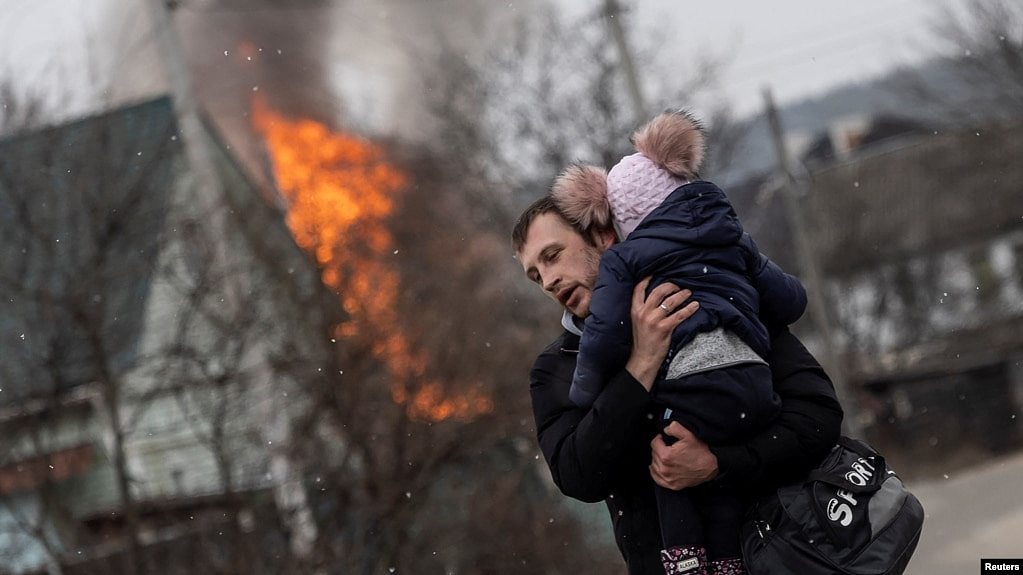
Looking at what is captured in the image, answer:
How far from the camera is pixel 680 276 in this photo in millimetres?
2701

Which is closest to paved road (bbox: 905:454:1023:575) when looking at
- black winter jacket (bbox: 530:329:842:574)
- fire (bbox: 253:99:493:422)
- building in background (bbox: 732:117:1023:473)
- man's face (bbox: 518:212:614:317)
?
fire (bbox: 253:99:493:422)

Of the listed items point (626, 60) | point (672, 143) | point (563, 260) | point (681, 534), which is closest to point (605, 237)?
point (563, 260)

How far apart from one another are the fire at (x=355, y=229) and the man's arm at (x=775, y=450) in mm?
7642

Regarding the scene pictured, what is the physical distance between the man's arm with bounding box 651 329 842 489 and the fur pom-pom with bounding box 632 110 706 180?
0.56 metres

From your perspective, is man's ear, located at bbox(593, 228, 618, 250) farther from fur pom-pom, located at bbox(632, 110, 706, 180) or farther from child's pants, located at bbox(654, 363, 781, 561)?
child's pants, located at bbox(654, 363, 781, 561)

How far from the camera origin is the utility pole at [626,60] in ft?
47.7

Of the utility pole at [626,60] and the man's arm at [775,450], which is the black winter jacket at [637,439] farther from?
the utility pole at [626,60]

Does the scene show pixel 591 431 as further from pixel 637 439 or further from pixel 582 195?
pixel 582 195

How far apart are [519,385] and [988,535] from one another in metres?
4.87

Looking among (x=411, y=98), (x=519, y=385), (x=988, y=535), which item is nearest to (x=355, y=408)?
(x=519, y=385)

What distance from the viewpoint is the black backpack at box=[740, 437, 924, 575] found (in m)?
2.56

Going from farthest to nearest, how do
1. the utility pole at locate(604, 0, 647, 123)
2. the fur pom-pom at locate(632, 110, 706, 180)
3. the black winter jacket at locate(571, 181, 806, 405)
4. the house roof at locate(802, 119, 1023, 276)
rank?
the house roof at locate(802, 119, 1023, 276), the utility pole at locate(604, 0, 647, 123), the fur pom-pom at locate(632, 110, 706, 180), the black winter jacket at locate(571, 181, 806, 405)

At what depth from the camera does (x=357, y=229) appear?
1756 cm

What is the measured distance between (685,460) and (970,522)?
11.6 metres
